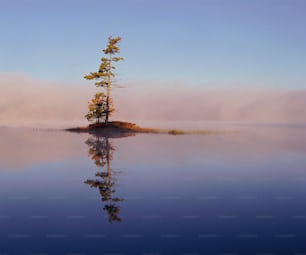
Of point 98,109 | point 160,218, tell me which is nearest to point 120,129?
point 98,109

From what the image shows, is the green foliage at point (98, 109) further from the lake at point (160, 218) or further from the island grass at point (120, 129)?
the lake at point (160, 218)

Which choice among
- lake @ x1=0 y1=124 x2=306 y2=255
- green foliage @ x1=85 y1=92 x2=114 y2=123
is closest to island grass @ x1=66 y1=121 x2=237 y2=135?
green foliage @ x1=85 y1=92 x2=114 y2=123

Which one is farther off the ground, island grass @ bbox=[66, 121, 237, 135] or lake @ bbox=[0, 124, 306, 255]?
island grass @ bbox=[66, 121, 237, 135]

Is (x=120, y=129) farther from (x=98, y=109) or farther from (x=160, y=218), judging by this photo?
(x=160, y=218)

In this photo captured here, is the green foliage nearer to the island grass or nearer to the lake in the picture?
the island grass

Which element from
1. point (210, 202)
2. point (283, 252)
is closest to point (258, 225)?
point (283, 252)

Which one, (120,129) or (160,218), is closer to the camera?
(160,218)

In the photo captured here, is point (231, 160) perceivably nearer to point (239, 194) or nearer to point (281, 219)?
point (239, 194)

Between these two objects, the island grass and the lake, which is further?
the island grass

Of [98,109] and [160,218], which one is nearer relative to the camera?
[160,218]

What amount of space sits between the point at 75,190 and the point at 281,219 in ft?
24.4

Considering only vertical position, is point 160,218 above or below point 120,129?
below

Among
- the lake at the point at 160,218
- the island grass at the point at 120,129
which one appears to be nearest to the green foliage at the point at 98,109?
the island grass at the point at 120,129

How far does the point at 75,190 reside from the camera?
44.4 feet
